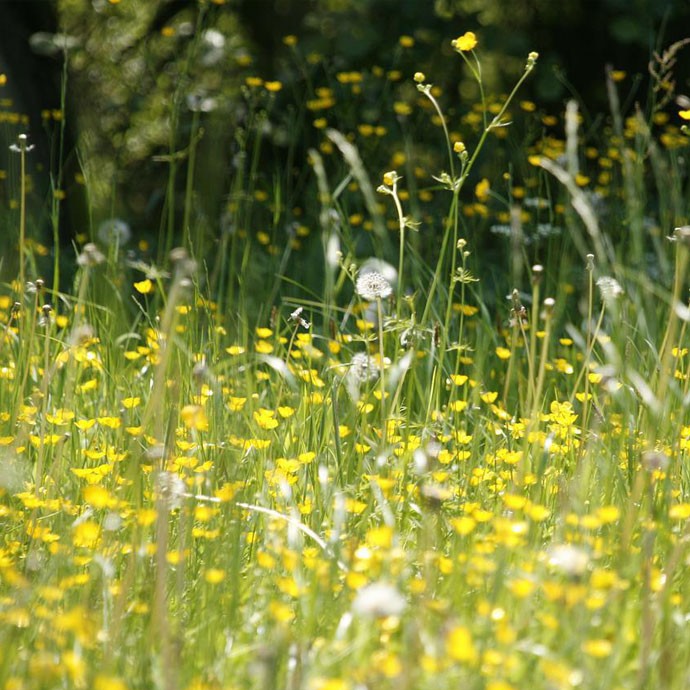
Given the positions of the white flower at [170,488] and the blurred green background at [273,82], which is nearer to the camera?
the white flower at [170,488]

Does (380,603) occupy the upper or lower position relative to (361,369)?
upper

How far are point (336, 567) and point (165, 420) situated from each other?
0.85 m

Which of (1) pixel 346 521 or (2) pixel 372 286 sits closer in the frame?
(1) pixel 346 521

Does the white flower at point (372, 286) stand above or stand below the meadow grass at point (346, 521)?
above

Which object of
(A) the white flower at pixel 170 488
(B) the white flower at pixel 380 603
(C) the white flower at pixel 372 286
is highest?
(B) the white flower at pixel 380 603

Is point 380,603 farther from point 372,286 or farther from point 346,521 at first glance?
point 372,286

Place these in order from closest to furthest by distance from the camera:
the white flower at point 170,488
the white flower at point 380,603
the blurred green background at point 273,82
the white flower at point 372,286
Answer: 1. the white flower at point 380,603
2. the white flower at point 170,488
3. the white flower at point 372,286
4. the blurred green background at point 273,82

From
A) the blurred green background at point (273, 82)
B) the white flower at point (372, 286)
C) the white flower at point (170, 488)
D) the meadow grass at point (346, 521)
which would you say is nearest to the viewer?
the meadow grass at point (346, 521)

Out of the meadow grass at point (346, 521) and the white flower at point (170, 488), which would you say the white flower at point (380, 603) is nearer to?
the meadow grass at point (346, 521)

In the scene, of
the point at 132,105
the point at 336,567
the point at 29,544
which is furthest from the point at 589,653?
→ the point at 132,105

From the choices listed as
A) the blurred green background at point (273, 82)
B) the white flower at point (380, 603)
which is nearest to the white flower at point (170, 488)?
the white flower at point (380, 603)

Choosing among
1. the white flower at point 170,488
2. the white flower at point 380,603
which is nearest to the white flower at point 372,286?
the white flower at point 170,488

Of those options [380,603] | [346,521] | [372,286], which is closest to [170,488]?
[346,521]

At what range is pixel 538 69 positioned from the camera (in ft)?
18.2
